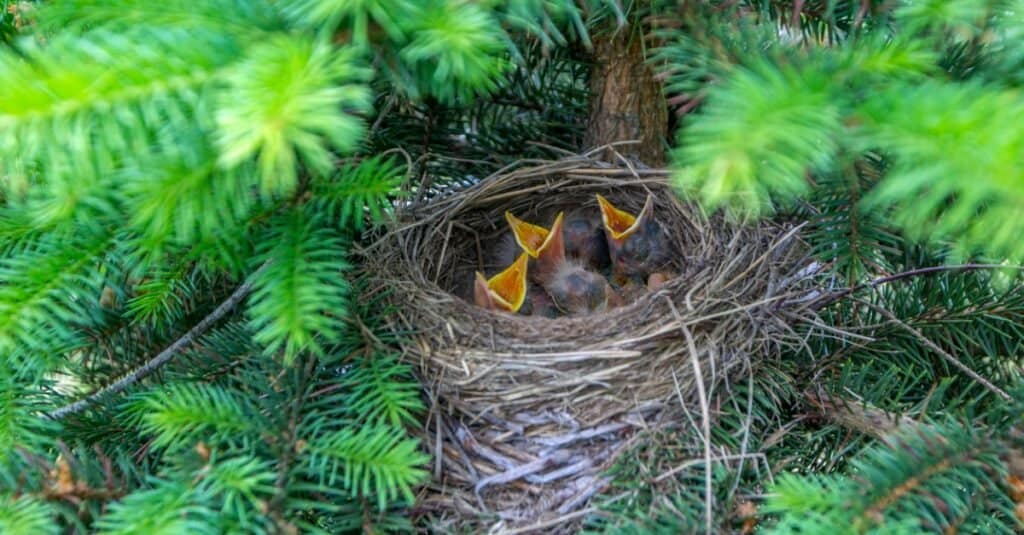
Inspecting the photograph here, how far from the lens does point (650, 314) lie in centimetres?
102

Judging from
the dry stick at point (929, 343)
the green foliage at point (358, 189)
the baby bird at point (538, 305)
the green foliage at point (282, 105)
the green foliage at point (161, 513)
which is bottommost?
the baby bird at point (538, 305)

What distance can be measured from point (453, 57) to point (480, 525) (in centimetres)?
44

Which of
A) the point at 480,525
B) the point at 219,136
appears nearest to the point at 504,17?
the point at 219,136

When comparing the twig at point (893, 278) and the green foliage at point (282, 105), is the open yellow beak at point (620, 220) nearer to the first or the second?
the twig at point (893, 278)

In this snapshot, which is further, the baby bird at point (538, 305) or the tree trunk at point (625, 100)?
the baby bird at point (538, 305)

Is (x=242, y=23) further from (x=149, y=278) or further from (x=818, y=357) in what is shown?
(x=818, y=357)

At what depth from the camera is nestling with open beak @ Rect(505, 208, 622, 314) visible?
4.37 feet

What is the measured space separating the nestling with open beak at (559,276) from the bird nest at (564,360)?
171 mm

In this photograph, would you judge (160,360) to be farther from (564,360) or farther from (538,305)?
(538,305)

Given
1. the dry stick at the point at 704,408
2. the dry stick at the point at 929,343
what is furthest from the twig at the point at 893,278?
the dry stick at the point at 704,408

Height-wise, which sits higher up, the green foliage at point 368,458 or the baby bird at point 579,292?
the green foliage at point 368,458

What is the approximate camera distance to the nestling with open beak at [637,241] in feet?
4.25

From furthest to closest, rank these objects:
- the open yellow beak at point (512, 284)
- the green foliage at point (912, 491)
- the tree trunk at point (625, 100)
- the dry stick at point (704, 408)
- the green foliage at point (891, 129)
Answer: the open yellow beak at point (512, 284) → the tree trunk at point (625, 100) → the dry stick at point (704, 408) → the green foliage at point (912, 491) → the green foliage at point (891, 129)

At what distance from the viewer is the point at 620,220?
1332mm
